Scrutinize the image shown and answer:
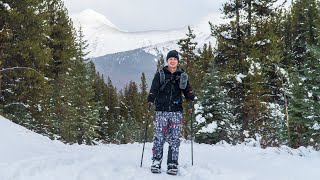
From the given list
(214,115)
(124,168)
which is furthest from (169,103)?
(214,115)

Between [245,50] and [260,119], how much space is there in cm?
442

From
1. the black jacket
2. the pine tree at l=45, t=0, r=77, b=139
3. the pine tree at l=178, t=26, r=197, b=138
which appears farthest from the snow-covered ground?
the pine tree at l=178, t=26, r=197, b=138

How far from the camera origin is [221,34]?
944 inches

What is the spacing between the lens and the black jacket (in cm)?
738

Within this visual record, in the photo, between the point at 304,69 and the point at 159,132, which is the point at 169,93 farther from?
the point at 304,69

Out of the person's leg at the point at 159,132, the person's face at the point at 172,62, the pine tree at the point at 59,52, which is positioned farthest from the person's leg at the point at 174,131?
the pine tree at the point at 59,52

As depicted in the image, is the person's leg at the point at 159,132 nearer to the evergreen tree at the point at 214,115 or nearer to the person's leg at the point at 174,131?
the person's leg at the point at 174,131

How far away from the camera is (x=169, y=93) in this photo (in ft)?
24.4

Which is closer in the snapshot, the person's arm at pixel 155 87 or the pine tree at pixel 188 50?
the person's arm at pixel 155 87

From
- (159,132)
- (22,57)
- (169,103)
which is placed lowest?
(159,132)

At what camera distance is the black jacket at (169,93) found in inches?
291

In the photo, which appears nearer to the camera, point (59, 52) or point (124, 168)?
point (124, 168)

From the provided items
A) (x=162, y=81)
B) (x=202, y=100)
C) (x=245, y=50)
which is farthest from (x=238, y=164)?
(x=245, y=50)

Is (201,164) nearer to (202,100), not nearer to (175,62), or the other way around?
(175,62)
